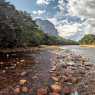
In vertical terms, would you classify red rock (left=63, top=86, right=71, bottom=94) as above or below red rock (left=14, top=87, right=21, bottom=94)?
below

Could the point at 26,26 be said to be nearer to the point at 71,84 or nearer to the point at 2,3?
the point at 2,3

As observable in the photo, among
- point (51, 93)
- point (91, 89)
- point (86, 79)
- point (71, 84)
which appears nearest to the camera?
point (51, 93)

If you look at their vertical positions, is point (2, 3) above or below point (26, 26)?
above

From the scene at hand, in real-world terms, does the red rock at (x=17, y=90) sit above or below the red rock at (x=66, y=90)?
above

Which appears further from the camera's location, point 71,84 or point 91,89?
point 71,84

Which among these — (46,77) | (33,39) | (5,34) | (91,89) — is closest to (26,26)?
(33,39)

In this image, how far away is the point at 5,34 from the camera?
182ft

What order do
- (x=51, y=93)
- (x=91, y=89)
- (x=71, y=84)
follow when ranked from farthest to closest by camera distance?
(x=71, y=84) → (x=91, y=89) → (x=51, y=93)

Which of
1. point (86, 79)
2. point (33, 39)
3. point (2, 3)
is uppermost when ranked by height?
point (2, 3)

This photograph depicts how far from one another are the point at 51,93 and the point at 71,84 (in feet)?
11.4

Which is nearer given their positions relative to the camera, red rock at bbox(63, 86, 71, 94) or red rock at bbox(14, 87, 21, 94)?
red rock at bbox(63, 86, 71, 94)

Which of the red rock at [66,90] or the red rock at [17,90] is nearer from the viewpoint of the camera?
the red rock at [66,90]

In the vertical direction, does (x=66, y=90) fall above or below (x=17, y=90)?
below

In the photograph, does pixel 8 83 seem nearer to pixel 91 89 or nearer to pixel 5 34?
pixel 91 89
